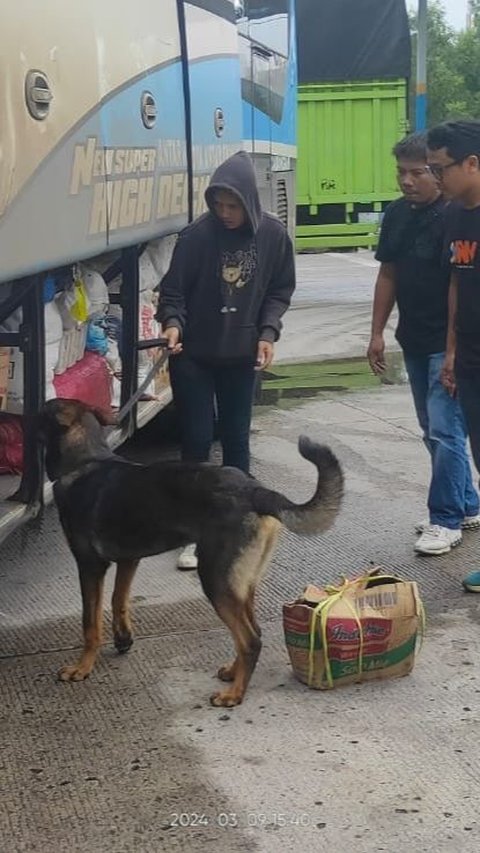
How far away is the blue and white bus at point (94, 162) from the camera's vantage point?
3545 mm

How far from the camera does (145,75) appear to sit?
4926mm

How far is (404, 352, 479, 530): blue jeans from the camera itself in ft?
17.6

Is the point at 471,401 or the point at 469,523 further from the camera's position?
the point at 469,523

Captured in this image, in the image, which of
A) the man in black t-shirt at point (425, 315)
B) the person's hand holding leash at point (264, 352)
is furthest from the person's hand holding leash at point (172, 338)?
the man in black t-shirt at point (425, 315)

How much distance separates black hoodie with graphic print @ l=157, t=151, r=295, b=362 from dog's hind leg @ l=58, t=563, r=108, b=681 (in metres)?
1.21

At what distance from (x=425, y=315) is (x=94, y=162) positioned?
1.82 meters

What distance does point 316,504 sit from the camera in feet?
12.6

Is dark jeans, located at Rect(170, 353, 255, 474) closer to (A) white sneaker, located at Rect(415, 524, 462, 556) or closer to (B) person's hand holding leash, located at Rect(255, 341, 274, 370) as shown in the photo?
(B) person's hand holding leash, located at Rect(255, 341, 274, 370)

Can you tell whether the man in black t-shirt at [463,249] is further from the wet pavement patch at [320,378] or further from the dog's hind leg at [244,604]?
the wet pavement patch at [320,378]

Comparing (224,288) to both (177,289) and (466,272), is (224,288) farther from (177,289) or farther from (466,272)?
(466,272)

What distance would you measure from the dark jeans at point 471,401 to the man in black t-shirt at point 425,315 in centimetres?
44

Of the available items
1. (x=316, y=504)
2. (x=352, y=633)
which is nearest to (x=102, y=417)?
(x=316, y=504)

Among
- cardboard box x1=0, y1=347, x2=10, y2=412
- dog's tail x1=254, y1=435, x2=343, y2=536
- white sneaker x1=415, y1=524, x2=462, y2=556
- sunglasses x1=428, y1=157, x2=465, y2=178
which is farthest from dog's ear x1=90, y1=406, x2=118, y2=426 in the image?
white sneaker x1=415, y1=524, x2=462, y2=556

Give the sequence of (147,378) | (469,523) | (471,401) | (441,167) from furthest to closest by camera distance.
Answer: (469,523) → (147,378) → (471,401) → (441,167)
